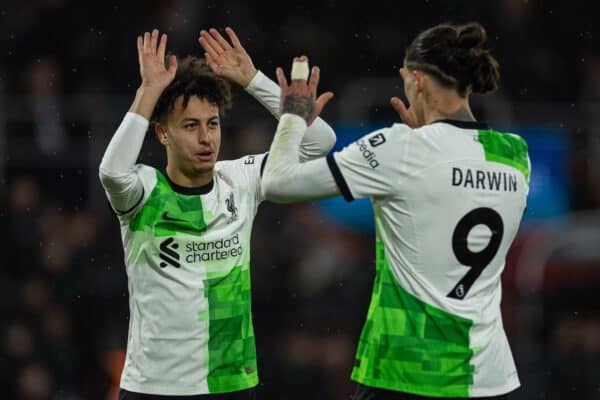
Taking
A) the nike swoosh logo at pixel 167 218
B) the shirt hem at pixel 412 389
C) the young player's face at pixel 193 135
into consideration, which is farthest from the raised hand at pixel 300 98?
the shirt hem at pixel 412 389

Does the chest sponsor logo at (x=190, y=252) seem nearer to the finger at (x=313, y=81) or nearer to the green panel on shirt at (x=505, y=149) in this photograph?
the finger at (x=313, y=81)

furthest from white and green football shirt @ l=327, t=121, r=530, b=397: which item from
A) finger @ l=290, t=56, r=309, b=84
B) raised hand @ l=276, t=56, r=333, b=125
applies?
finger @ l=290, t=56, r=309, b=84

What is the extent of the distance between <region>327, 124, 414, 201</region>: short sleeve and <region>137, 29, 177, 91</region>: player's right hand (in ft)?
2.99

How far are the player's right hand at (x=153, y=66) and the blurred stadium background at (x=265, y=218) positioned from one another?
3.51 m

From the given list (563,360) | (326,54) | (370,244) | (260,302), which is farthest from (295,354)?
(326,54)

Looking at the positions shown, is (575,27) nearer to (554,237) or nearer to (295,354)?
(554,237)

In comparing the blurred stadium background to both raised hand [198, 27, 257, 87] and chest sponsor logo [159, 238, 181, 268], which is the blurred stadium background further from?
raised hand [198, 27, 257, 87]

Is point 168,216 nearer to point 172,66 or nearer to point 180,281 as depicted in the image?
point 180,281

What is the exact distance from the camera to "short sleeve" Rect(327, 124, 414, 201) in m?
4.33

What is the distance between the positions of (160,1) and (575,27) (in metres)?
3.62

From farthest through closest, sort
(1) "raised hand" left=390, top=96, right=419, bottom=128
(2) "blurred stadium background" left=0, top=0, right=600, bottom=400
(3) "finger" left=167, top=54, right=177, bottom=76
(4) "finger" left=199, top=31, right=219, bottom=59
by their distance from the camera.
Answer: (2) "blurred stadium background" left=0, top=0, right=600, bottom=400 < (4) "finger" left=199, top=31, right=219, bottom=59 < (3) "finger" left=167, top=54, right=177, bottom=76 < (1) "raised hand" left=390, top=96, right=419, bottom=128

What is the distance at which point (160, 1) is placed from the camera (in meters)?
10.3

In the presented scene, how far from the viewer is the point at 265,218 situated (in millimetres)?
8938

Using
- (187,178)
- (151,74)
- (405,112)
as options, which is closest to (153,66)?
(151,74)
